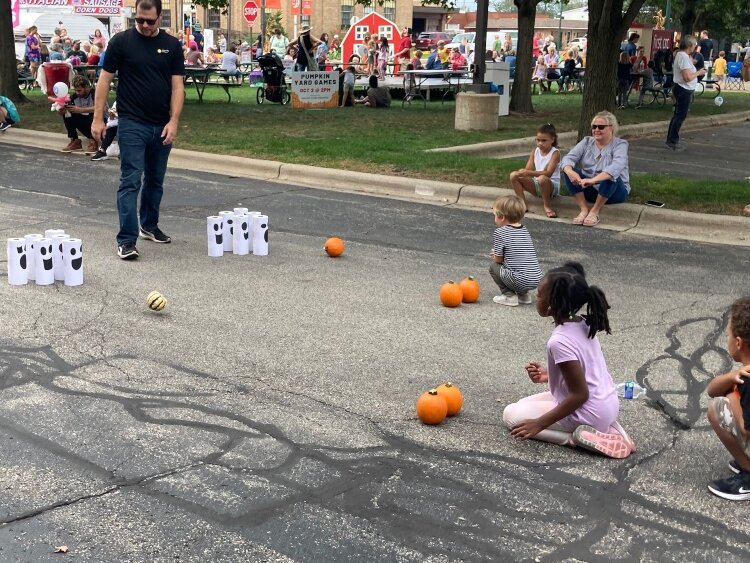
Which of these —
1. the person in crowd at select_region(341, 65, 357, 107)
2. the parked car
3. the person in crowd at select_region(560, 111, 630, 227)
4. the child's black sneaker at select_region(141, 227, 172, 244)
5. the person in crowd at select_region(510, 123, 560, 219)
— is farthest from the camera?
the parked car

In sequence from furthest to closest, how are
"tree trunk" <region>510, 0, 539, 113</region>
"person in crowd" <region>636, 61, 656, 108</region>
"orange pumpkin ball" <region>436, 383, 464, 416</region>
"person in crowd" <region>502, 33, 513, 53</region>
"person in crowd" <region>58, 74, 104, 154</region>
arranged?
"person in crowd" <region>502, 33, 513, 53</region> → "person in crowd" <region>636, 61, 656, 108</region> → "tree trunk" <region>510, 0, 539, 113</region> → "person in crowd" <region>58, 74, 104, 154</region> → "orange pumpkin ball" <region>436, 383, 464, 416</region>

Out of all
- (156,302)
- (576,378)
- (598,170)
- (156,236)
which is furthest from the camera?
(598,170)

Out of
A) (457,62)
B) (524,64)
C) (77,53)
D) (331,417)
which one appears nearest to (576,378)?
(331,417)

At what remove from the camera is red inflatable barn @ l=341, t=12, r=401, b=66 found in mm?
35406

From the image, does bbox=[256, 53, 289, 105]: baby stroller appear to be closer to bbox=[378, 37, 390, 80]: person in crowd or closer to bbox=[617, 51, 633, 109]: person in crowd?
bbox=[378, 37, 390, 80]: person in crowd

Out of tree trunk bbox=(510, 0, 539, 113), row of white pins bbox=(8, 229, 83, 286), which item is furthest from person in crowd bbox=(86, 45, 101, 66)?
row of white pins bbox=(8, 229, 83, 286)

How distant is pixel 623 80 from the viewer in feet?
82.5

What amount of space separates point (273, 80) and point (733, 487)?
21032mm

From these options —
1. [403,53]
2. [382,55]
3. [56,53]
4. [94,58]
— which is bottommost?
[94,58]

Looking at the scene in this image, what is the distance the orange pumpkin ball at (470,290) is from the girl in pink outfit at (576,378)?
248 cm

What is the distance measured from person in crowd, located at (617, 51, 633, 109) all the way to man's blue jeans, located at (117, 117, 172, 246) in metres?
18.4

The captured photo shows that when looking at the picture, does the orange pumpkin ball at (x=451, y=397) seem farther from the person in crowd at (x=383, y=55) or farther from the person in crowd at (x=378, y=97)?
the person in crowd at (x=383, y=55)

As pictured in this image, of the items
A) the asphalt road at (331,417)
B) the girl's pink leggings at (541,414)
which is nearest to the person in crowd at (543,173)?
the asphalt road at (331,417)

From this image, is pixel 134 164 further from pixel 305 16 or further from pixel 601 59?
A: pixel 305 16
